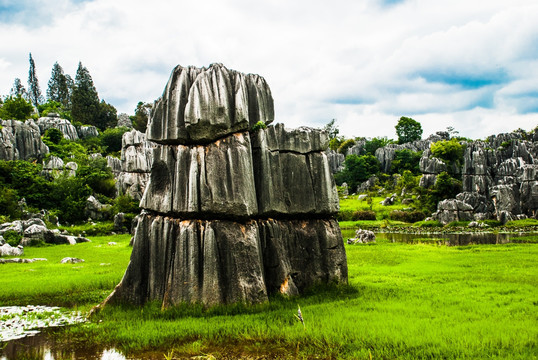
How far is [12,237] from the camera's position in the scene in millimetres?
31688

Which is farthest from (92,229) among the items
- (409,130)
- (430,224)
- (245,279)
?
(409,130)

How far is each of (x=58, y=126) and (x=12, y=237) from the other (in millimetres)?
58480

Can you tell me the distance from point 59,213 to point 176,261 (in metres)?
42.9

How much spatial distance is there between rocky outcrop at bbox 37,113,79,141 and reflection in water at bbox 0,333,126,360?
80.4 metres

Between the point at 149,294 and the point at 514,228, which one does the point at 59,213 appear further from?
the point at 514,228

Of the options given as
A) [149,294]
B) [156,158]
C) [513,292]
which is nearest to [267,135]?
[156,158]

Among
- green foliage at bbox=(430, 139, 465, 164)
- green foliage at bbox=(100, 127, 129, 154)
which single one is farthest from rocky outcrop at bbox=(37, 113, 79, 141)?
green foliage at bbox=(430, 139, 465, 164)

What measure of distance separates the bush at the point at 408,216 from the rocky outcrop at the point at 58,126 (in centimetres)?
6401

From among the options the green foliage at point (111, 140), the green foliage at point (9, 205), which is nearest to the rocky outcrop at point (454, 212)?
the green foliage at point (9, 205)

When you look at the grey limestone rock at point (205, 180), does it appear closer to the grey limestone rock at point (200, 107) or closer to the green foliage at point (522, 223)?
the grey limestone rock at point (200, 107)

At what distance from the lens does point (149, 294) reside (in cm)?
1277

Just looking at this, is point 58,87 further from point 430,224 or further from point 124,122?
point 430,224

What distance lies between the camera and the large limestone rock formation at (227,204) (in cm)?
1208

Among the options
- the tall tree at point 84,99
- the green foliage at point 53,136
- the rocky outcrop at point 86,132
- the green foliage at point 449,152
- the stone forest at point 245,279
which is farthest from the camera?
the tall tree at point 84,99
